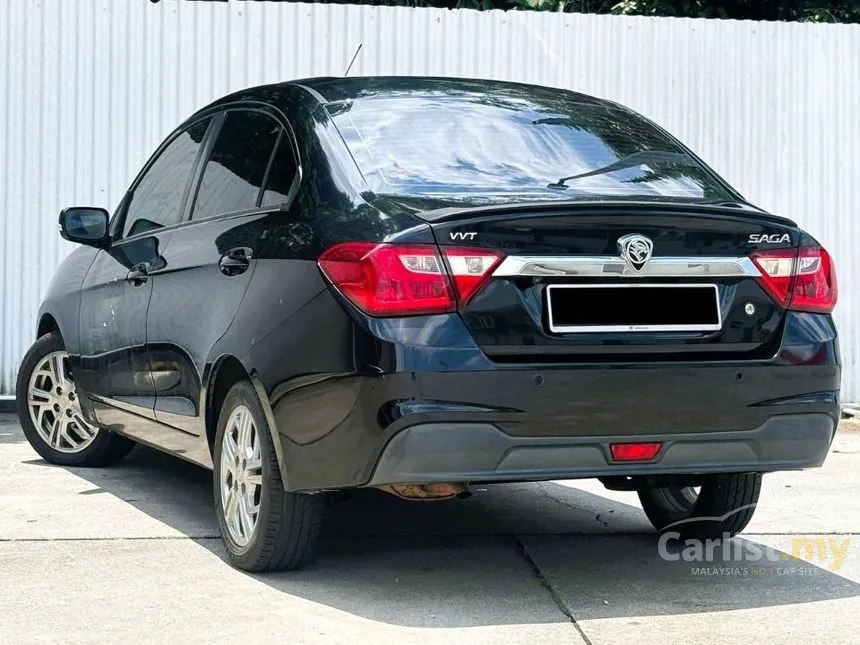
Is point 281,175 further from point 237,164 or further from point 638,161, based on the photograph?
point 638,161

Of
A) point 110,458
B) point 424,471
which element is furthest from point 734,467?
point 110,458

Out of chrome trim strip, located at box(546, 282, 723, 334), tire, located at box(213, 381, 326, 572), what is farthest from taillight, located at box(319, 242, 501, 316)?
tire, located at box(213, 381, 326, 572)

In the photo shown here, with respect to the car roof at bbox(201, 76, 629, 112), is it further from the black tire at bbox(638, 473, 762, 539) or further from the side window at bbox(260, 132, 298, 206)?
the black tire at bbox(638, 473, 762, 539)

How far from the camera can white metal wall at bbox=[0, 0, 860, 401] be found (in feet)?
33.1

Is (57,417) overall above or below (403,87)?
below

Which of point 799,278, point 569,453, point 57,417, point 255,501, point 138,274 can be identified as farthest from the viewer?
point 57,417

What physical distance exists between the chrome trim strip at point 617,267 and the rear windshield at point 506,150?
1.11ft

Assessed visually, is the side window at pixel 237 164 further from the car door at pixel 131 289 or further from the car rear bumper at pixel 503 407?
the car rear bumper at pixel 503 407

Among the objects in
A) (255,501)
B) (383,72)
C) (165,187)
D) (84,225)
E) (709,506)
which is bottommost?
(709,506)

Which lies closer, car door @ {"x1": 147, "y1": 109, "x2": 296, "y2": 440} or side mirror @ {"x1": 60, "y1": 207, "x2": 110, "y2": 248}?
car door @ {"x1": 147, "y1": 109, "x2": 296, "y2": 440}

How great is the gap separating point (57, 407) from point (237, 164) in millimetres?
2490

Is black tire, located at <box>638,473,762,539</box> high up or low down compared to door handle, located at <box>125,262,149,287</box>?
down

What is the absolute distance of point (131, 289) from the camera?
641cm

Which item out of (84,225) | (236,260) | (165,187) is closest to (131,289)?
(165,187)
